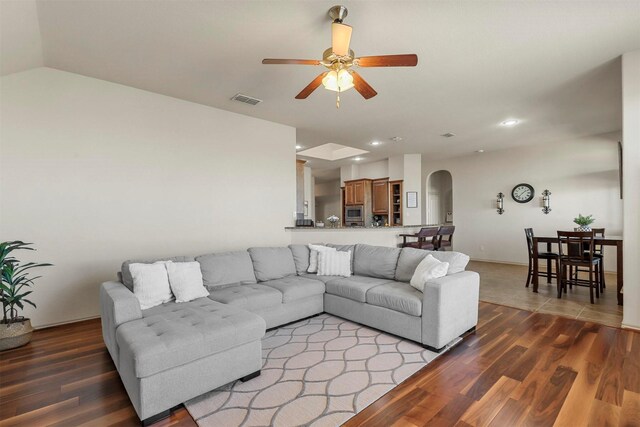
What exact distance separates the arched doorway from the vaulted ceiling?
4410mm

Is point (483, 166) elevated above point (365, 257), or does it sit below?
above

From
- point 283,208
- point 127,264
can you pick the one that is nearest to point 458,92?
point 283,208

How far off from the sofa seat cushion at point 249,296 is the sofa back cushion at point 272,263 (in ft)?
1.13

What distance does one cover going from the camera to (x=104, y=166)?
3469 mm

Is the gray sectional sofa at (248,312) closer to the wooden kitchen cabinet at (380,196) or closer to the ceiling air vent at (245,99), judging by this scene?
the ceiling air vent at (245,99)

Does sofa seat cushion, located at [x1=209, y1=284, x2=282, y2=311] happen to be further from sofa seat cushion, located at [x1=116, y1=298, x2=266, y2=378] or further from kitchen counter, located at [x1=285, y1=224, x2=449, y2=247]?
kitchen counter, located at [x1=285, y1=224, x2=449, y2=247]

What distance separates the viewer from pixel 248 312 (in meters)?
2.35

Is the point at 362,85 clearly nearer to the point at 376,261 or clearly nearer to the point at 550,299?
the point at 376,261

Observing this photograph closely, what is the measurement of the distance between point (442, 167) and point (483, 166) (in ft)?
3.48

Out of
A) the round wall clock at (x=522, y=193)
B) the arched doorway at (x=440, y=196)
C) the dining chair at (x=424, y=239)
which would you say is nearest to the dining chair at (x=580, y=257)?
the dining chair at (x=424, y=239)

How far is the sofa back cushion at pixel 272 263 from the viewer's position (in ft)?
11.7

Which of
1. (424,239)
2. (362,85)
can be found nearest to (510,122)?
(424,239)

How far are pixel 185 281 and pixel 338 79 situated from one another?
229cm

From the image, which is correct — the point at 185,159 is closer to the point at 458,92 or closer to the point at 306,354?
the point at 306,354
